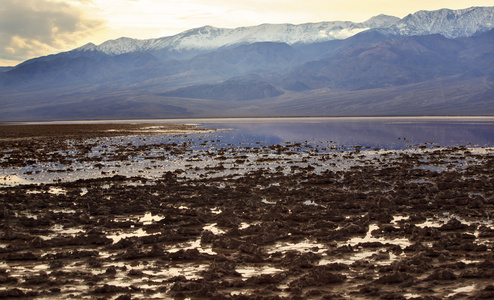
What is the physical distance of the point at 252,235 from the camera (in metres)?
13.0

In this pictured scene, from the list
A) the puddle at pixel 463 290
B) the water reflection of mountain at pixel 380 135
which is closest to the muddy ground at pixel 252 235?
the puddle at pixel 463 290

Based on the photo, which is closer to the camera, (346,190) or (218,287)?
(218,287)

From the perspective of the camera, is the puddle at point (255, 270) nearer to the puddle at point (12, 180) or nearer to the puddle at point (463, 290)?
the puddle at point (463, 290)

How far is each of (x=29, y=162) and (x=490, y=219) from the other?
25.8 m

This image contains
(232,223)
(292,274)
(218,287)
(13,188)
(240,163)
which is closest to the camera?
(218,287)

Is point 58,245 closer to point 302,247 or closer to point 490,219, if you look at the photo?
point 302,247

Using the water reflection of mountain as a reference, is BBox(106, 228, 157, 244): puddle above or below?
above

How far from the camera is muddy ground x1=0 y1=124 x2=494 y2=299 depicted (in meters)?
9.53

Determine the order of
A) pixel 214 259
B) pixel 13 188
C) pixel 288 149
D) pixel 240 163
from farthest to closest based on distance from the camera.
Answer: pixel 288 149 < pixel 240 163 < pixel 13 188 < pixel 214 259

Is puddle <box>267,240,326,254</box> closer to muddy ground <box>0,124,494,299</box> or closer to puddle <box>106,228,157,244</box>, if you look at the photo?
muddy ground <box>0,124,494,299</box>

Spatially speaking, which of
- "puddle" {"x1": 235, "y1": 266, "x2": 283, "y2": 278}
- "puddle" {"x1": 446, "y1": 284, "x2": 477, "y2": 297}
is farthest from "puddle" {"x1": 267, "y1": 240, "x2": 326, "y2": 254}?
"puddle" {"x1": 446, "y1": 284, "x2": 477, "y2": 297}

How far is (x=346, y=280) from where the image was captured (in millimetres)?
9719

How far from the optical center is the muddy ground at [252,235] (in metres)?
9.53

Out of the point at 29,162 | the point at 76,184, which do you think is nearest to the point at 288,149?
the point at 29,162
